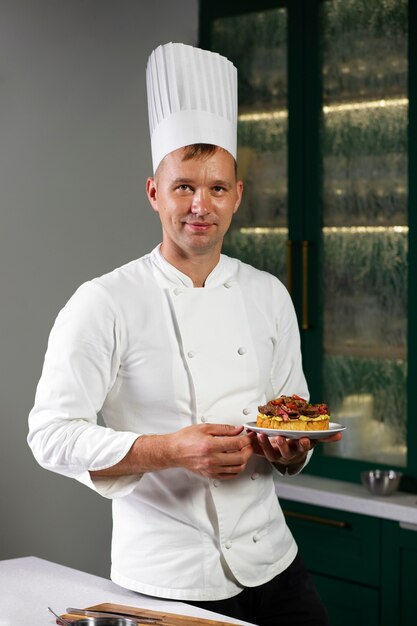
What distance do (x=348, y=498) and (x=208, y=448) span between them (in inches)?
67.1

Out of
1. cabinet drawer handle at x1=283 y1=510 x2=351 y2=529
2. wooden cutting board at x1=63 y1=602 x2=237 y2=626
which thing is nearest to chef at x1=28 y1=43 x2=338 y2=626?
wooden cutting board at x1=63 y1=602 x2=237 y2=626

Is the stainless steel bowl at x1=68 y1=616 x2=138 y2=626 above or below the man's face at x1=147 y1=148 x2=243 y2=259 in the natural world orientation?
below

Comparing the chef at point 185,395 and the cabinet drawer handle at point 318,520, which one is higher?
the chef at point 185,395

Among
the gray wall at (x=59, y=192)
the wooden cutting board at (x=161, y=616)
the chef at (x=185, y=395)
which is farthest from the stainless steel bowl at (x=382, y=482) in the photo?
the wooden cutting board at (x=161, y=616)

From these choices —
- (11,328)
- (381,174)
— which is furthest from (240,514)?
(381,174)

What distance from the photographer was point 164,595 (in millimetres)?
1765

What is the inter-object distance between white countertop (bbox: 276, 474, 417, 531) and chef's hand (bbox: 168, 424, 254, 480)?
5.03ft

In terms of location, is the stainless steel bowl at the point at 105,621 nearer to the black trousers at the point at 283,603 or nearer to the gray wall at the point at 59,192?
the black trousers at the point at 283,603

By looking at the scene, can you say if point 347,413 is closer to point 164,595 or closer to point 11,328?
point 11,328

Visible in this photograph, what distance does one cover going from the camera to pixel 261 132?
3.80 m

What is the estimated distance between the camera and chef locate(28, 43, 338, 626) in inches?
68.2

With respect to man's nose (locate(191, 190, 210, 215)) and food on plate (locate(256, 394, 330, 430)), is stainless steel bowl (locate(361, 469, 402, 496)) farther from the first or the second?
man's nose (locate(191, 190, 210, 215))

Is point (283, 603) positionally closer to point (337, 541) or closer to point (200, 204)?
point (200, 204)

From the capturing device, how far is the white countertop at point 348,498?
311 cm
